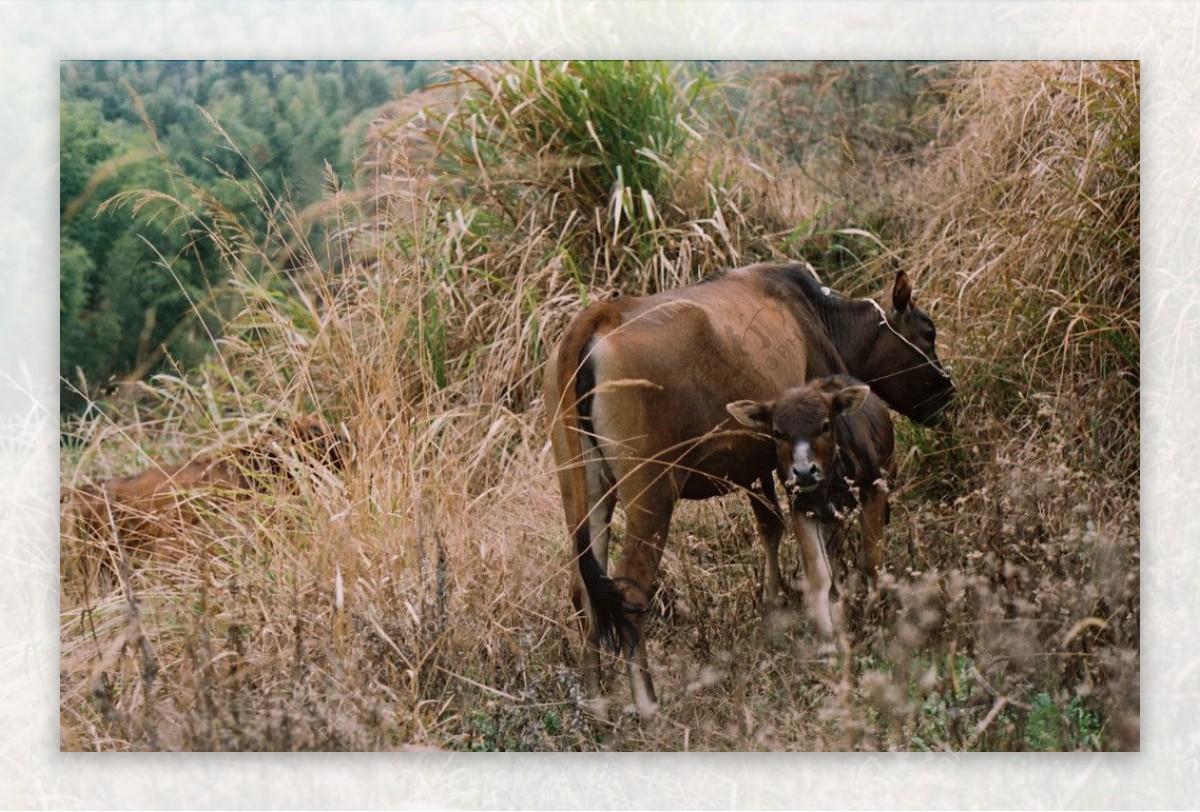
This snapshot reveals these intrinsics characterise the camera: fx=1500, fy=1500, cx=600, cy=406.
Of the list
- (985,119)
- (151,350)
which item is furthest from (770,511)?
(151,350)

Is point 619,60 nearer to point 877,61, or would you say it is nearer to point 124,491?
point 877,61

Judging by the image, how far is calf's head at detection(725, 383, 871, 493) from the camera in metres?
4.67

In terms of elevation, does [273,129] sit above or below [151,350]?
above

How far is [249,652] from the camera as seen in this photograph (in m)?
4.79

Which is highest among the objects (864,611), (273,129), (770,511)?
(273,129)

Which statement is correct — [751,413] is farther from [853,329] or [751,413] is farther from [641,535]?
[853,329]

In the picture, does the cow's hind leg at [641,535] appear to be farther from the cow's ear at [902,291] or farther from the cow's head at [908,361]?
the cow's ear at [902,291]

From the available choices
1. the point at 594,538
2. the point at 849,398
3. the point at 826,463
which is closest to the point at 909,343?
the point at 849,398

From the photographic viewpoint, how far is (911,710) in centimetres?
476

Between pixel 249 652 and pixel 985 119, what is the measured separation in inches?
116

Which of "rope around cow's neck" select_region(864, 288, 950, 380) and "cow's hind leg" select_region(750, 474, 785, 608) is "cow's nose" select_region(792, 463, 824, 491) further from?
"rope around cow's neck" select_region(864, 288, 950, 380)

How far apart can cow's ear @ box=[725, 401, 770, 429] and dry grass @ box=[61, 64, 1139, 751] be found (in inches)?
14.9

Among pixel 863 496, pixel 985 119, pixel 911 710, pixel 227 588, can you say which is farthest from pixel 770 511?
pixel 227 588

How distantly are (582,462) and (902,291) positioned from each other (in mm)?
1275
